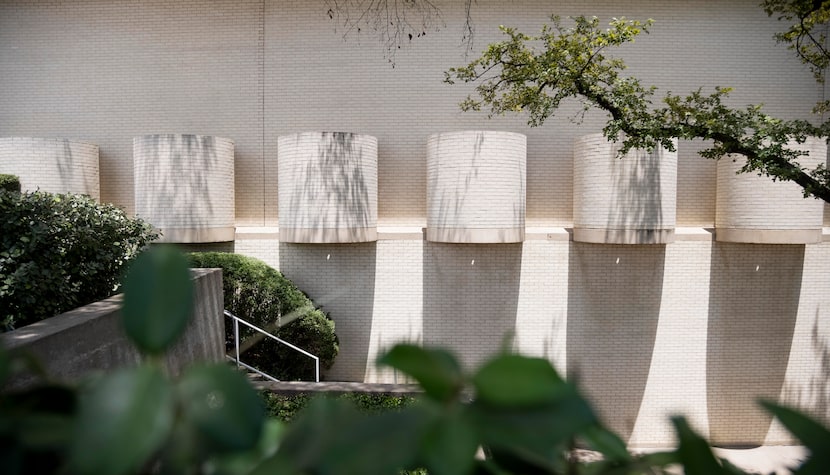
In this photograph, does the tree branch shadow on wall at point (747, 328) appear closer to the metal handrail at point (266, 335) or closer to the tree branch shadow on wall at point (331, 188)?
the tree branch shadow on wall at point (331, 188)

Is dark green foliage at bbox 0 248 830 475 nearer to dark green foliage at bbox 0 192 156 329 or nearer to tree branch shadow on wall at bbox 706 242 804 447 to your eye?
dark green foliage at bbox 0 192 156 329

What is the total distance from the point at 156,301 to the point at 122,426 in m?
0.11

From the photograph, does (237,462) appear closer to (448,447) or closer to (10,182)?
(448,447)

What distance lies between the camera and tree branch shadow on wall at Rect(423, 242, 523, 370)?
32.1ft

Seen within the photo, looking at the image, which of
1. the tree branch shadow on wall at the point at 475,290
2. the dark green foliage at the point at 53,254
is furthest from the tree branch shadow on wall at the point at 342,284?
the dark green foliage at the point at 53,254

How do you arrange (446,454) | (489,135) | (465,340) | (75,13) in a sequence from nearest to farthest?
(446,454) < (489,135) < (465,340) < (75,13)

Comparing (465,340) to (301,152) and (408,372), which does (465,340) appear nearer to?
(301,152)

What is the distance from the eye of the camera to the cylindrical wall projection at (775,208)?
8828 millimetres

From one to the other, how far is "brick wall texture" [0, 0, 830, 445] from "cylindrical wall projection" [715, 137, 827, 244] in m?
0.82

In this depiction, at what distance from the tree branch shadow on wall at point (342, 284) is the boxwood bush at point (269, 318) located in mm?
1031

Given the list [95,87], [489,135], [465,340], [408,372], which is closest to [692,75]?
[489,135]

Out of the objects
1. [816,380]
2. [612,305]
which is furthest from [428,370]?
[816,380]

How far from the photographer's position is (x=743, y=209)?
9188 millimetres

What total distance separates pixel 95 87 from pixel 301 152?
19.0 feet
